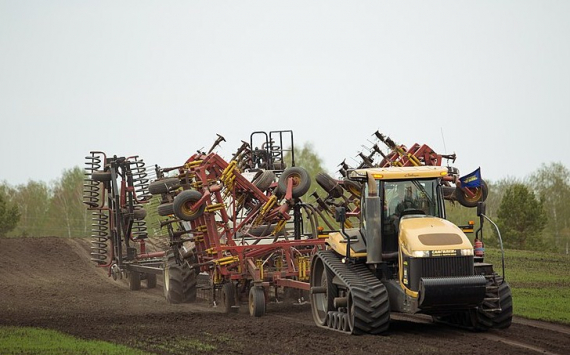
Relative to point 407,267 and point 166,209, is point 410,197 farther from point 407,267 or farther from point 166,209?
point 166,209

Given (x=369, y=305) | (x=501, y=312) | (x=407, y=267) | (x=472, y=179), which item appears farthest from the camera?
(x=472, y=179)

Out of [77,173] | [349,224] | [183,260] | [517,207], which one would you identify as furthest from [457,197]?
[77,173]

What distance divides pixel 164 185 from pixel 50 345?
8.37 meters

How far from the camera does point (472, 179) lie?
16.4 m

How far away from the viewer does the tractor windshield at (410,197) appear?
1614 centimetres

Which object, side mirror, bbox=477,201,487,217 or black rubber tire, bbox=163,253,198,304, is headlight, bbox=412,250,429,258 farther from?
black rubber tire, bbox=163,253,198,304

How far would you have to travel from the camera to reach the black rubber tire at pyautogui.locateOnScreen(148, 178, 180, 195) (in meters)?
23.3

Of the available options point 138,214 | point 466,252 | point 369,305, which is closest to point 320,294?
point 369,305

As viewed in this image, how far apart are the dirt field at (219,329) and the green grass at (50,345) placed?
1.29 feet

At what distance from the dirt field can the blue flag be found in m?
2.36

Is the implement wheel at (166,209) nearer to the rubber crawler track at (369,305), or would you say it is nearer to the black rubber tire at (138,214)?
the black rubber tire at (138,214)

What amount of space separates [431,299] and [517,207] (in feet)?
110

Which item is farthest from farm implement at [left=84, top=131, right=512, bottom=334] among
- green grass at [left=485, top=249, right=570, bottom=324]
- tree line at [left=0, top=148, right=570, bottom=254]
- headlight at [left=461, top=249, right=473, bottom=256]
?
tree line at [left=0, top=148, right=570, bottom=254]

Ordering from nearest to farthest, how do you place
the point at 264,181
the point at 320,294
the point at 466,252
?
the point at 466,252, the point at 320,294, the point at 264,181
